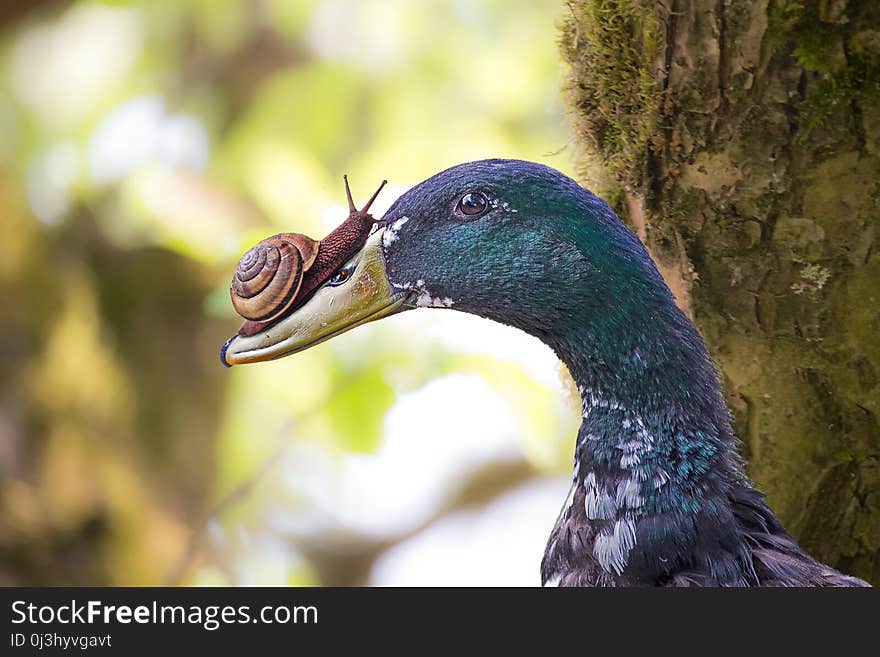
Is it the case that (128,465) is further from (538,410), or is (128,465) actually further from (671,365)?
(671,365)

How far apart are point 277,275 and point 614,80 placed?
651mm

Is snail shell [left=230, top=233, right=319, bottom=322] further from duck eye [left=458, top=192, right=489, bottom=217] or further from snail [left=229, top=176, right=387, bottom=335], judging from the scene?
duck eye [left=458, top=192, right=489, bottom=217]

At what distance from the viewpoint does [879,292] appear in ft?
4.83

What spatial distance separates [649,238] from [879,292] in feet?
1.23

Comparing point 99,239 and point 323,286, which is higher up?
point 99,239

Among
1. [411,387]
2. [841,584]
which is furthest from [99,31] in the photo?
[841,584]

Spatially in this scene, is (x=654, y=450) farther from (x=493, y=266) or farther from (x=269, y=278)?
(x=269, y=278)

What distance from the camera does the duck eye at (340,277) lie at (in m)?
1.47

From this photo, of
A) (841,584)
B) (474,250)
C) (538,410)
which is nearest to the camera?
(841,584)

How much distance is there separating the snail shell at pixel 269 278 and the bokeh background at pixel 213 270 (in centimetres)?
118

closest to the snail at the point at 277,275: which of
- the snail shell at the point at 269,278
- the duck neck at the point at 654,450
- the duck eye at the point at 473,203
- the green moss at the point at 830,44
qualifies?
the snail shell at the point at 269,278

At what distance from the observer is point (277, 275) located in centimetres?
142

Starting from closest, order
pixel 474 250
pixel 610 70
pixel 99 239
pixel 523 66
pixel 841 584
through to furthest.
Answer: pixel 841 584 → pixel 474 250 → pixel 610 70 → pixel 523 66 → pixel 99 239

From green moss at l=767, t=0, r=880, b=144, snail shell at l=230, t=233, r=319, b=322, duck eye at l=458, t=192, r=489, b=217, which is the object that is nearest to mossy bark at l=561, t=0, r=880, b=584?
green moss at l=767, t=0, r=880, b=144
